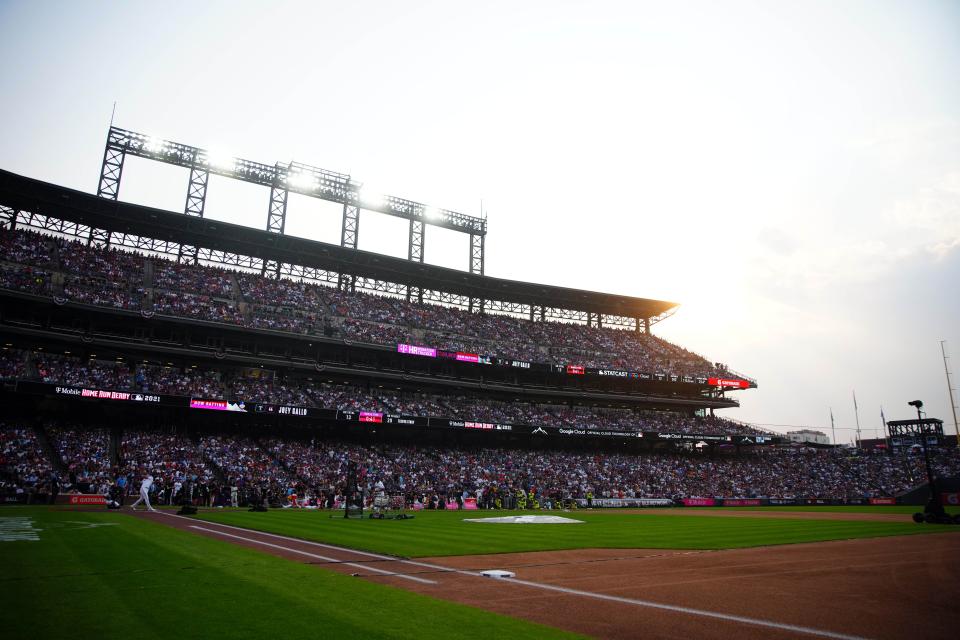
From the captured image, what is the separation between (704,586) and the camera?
10.2m

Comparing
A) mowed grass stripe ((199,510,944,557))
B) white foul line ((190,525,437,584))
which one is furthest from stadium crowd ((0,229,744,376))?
white foul line ((190,525,437,584))

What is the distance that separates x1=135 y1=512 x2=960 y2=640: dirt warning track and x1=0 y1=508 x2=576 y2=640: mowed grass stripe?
1.08m

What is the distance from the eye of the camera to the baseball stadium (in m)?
8.32

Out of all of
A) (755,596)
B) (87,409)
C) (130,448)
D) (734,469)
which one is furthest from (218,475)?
(734,469)

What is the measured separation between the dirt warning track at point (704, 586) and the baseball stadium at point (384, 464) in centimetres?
9

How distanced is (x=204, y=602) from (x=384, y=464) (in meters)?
39.7

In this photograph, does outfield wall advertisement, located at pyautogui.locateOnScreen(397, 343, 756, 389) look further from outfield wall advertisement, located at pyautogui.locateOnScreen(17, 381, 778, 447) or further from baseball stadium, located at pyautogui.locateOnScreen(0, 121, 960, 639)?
outfield wall advertisement, located at pyautogui.locateOnScreen(17, 381, 778, 447)

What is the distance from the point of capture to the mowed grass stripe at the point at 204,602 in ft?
21.1

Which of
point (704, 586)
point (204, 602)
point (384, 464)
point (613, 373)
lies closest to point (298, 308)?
point (384, 464)

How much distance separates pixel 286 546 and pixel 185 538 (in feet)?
9.33

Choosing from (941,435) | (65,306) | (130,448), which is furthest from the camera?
(941,435)

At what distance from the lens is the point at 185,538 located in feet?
51.3

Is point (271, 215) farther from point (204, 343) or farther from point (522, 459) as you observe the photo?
point (522, 459)

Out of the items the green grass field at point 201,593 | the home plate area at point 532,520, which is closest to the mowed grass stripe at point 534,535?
the green grass field at point 201,593
